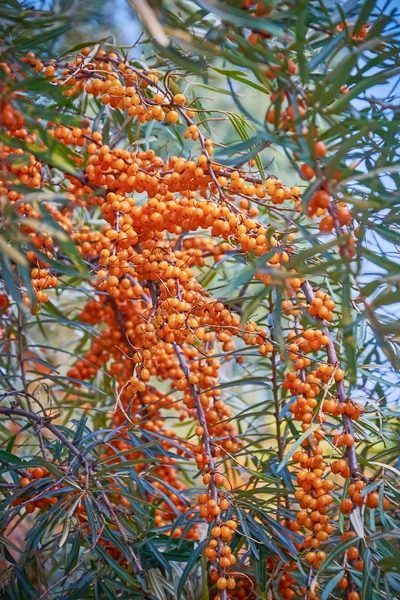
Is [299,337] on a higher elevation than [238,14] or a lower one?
lower

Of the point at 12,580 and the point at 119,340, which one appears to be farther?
the point at 119,340

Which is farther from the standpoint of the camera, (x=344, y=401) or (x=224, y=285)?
(x=224, y=285)

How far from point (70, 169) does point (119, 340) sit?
0.64 meters

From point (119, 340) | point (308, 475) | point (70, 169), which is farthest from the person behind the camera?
point (119, 340)

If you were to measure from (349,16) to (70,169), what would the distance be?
0.33m

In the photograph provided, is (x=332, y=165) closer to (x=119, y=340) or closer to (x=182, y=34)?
(x=182, y=34)

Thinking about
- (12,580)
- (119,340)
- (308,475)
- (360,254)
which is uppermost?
(119,340)

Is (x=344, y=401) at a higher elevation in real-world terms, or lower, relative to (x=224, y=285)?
lower

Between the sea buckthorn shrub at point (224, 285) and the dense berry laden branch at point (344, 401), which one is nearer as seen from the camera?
the sea buckthorn shrub at point (224, 285)

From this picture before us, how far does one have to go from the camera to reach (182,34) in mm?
442

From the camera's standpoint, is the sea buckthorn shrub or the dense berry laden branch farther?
the dense berry laden branch

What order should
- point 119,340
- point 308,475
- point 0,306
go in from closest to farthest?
point 308,475 < point 0,306 < point 119,340

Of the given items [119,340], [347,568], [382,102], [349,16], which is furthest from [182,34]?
[119,340]

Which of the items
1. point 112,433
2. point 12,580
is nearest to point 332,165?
point 112,433
